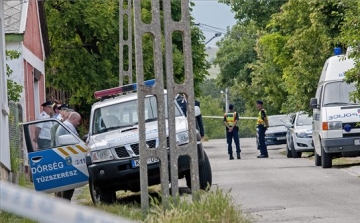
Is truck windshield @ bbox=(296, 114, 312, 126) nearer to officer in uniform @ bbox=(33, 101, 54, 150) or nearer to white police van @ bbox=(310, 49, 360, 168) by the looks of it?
white police van @ bbox=(310, 49, 360, 168)

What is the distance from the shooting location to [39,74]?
92.6 feet

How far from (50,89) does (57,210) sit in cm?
3564

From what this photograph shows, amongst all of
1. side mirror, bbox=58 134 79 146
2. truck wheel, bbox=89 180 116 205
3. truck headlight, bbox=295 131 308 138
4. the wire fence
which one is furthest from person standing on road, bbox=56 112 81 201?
truck headlight, bbox=295 131 308 138

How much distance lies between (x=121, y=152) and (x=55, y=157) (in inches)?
39.4

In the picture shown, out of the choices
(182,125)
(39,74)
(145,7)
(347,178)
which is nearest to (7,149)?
(182,125)

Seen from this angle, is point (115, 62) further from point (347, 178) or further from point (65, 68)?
point (347, 178)

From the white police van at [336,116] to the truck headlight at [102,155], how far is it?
7.88 metres

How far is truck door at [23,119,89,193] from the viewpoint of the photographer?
13.8m

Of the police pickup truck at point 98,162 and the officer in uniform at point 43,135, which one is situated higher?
the officer in uniform at point 43,135

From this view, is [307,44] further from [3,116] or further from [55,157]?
[55,157]

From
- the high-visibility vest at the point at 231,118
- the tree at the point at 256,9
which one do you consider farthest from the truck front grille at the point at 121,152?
the tree at the point at 256,9

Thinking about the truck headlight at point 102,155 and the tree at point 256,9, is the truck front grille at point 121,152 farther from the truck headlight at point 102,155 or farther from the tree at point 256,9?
the tree at point 256,9

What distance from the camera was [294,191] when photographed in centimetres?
1520

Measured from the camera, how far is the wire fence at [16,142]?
16.3m
